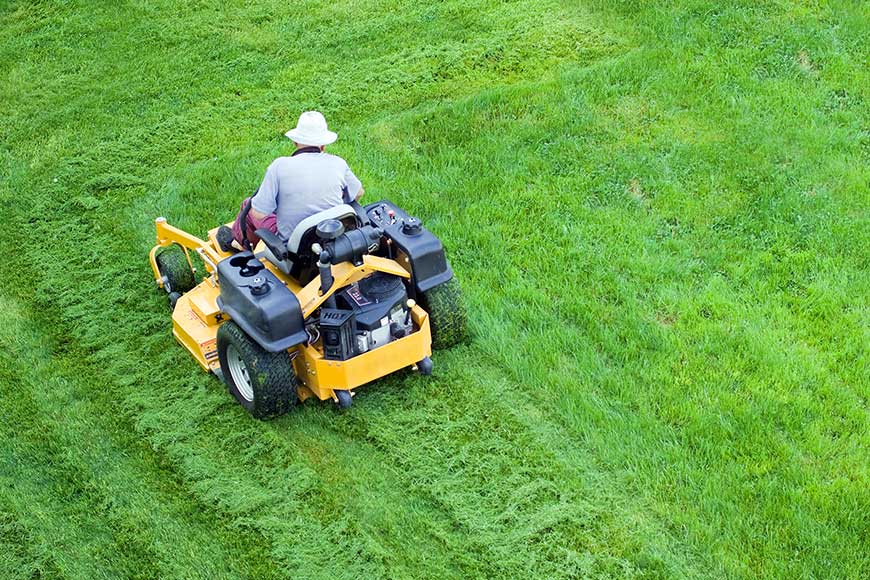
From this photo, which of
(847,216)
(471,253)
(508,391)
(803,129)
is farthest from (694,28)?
(508,391)

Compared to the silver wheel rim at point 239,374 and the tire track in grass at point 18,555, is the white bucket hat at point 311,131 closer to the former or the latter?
the silver wheel rim at point 239,374

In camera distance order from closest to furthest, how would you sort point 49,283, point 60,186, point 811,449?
point 811,449, point 49,283, point 60,186

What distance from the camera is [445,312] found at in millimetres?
6750

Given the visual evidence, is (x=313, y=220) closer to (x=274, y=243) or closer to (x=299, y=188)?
(x=299, y=188)

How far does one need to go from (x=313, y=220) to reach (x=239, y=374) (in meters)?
1.21

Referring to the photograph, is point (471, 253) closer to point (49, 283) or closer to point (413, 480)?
point (413, 480)

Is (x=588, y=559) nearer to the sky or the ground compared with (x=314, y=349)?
nearer to the ground

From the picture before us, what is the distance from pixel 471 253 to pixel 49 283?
3257mm

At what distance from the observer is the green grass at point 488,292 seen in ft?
18.7

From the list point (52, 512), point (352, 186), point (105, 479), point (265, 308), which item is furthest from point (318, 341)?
point (52, 512)

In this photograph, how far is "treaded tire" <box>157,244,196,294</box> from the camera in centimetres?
748

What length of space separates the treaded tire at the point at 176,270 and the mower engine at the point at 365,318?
1621 millimetres

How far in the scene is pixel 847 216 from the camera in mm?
7977

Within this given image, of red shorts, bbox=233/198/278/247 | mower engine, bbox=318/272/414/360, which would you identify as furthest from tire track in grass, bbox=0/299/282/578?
red shorts, bbox=233/198/278/247
